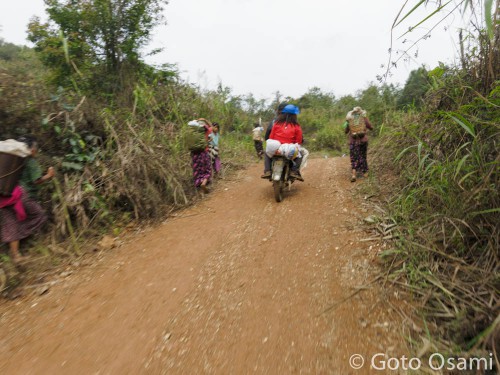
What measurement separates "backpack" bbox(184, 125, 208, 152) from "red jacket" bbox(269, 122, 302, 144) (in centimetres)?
141

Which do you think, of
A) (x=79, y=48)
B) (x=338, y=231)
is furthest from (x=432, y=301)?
(x=79, y=48)

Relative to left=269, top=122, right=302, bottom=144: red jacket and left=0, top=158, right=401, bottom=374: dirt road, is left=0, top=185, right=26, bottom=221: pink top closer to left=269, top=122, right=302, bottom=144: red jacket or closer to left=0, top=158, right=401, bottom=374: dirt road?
left=0, top=158, right=401, bottom=374: dirt road

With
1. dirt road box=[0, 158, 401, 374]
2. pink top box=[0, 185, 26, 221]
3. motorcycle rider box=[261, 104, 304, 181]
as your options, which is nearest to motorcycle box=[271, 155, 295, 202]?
motorcycle rider box=[261, 104, 304, 181]

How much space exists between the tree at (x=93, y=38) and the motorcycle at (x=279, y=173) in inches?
178

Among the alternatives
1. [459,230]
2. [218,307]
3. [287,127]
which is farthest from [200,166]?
[459,230]

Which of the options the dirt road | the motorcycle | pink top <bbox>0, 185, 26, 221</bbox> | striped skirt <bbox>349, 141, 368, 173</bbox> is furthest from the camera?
striped skirt <bbox>349, 141, 368, 173</bbox>

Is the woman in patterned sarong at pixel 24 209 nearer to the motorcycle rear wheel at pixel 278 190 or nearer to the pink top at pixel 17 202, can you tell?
the pink top at pixel 17 202

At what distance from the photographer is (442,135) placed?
287cm

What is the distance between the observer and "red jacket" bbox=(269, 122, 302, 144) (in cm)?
482

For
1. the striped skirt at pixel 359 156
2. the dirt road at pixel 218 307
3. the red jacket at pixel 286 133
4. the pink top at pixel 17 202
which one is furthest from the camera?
the striped skirt at pixel 359 156

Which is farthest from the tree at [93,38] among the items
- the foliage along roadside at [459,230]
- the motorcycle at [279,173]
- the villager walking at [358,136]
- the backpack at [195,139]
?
the foliage along roadside at [459,230]

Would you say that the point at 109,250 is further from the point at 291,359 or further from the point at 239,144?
the point at 239,144

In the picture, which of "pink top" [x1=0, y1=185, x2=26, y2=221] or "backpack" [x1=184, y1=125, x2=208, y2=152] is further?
"backpack" [x1=184, y1=125, x2=208, y2=152]

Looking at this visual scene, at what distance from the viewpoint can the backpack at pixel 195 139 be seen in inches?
212
